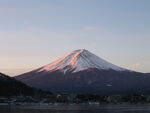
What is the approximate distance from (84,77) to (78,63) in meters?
8.05

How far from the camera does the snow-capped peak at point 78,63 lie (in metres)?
163

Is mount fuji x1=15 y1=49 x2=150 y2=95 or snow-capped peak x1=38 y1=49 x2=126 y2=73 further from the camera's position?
snow-capped peak x1=38 y1=49 x2=126 y2=73

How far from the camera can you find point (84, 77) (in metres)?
159

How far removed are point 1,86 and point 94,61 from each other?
7447cm

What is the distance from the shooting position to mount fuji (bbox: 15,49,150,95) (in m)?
148

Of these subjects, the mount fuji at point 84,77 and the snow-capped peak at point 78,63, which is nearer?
the mount fuji at point 84,77

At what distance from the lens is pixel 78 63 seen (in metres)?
165

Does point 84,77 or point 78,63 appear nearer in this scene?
point 84,77

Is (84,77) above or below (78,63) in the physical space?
below

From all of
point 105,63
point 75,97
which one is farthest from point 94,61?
point 75,97

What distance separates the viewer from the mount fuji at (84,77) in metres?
148

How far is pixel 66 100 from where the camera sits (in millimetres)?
111875

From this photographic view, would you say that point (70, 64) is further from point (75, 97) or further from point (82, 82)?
point (75, 97)

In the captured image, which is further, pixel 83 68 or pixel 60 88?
pixel 83 68
